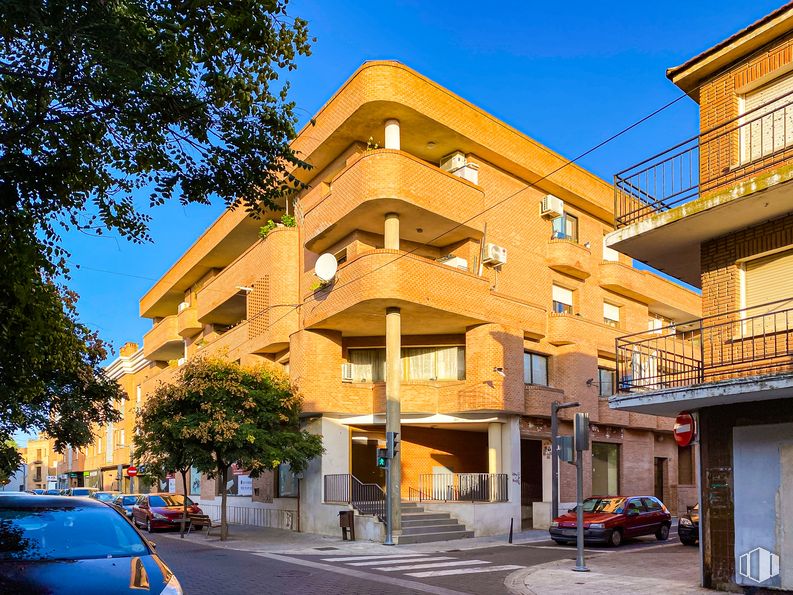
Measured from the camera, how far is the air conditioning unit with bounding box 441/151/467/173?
2786 centimetres

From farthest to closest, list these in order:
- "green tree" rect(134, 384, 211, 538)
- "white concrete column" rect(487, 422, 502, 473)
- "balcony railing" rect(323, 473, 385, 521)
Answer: "white concrete column" rect(487, 422, 502, 473) < "balcony railing" rect(323, 473, 385, 521) < "green tree" rect(134, 384, 211, 538)

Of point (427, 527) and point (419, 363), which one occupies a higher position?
point (419, 363)

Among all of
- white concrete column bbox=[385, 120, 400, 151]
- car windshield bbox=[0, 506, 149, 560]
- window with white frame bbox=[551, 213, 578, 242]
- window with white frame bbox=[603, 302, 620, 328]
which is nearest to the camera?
car windshield bbox=[0, 506, 149, 560]

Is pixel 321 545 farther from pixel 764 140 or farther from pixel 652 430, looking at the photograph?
pixel 652 430

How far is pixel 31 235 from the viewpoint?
1005 centimetres

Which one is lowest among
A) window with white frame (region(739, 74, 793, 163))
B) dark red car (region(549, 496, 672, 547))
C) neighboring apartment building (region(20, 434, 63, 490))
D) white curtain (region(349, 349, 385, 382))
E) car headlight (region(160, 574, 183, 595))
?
neighboring apartment building (region(20, 434, 63, 490))

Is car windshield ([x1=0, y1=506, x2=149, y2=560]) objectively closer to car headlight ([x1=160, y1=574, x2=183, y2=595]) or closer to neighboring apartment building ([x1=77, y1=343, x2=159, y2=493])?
car headlight ([x1=160, y1=574, x2=183, y2=595])

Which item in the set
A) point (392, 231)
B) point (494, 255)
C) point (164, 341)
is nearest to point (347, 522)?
point (392, 231)

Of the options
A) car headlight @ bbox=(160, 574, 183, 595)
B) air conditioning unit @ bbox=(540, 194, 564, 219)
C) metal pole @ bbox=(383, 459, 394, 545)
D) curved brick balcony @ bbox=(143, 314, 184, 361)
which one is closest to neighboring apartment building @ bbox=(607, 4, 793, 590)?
car headlight @ bbox=(160, 574, 183, 595)

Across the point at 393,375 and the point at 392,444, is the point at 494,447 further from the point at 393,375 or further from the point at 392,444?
the point at 392,444

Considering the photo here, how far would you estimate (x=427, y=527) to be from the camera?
2342 centimetres

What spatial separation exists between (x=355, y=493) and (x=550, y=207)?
44.7 feet

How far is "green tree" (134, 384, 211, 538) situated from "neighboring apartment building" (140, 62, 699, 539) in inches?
180

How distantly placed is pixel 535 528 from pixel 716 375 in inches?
650
